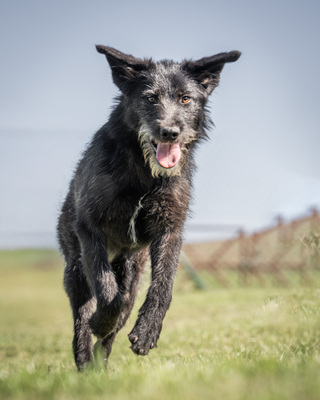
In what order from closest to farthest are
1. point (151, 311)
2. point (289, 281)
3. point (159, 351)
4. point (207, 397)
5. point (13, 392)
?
point (207, 397), point (13, 392), point (151, 311), point (159, 351), point (289, 281)

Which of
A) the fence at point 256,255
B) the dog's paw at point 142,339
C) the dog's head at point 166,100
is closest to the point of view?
the dog's paw at point 142,339

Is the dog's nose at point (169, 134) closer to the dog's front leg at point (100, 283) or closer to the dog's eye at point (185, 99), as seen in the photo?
the dog's eye at point (185, 99)

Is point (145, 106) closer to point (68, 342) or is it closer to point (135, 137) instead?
point (135, 137)

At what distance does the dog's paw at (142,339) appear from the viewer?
3.58m

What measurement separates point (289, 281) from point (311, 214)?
2064 millimetres

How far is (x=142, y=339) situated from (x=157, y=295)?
0.39m

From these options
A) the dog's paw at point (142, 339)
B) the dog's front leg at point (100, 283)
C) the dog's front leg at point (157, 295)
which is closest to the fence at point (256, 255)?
the dog's front leg at point (157, 295)

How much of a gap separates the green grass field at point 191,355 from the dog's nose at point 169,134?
1.52 m

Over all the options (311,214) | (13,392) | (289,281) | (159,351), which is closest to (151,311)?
(13,392)

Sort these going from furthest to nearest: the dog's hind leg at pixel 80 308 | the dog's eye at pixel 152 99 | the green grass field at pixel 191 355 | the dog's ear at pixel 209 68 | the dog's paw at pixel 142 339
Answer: the dog's hind leg at pixel 80 308 < the dog's ear at pixel 209 68 < the dog's eye at pixel 152 99 < the dog's paw at pixel 142 339 < the green grass field at pixel 191 355

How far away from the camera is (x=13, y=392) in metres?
2.46

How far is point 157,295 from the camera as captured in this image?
388cm

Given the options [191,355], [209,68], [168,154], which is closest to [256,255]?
[191,355]

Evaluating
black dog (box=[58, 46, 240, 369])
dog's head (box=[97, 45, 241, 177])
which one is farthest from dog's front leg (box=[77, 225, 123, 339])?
dog's head (box=[97, 45, 241, 177])
